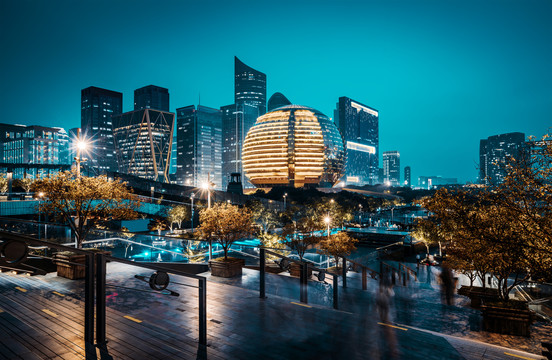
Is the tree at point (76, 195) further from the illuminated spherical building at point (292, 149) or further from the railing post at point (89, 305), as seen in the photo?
the illuminated spherical building at point (292, 149)

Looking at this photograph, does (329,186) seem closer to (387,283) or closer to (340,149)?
(340,149)

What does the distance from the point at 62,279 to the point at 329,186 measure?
12644 cm

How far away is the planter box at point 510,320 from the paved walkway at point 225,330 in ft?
14.3

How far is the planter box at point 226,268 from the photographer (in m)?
13.9

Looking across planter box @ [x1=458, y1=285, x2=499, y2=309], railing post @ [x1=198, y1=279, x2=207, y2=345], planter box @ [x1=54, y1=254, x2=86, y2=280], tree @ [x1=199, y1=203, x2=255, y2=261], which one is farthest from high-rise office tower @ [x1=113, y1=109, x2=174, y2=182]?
railing post @ [x1=198, y1=279, x2=207, y2=345]

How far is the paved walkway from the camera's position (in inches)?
236

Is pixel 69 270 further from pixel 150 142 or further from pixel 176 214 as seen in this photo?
pixel 150 142

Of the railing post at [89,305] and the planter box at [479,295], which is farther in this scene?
the planter box at [479,295]

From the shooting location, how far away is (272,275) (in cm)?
1573

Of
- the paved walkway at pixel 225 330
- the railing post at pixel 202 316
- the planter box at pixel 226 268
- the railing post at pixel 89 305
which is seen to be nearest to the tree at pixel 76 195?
the paved walkway at pixel 225 330

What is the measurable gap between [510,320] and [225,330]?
985 centimetres

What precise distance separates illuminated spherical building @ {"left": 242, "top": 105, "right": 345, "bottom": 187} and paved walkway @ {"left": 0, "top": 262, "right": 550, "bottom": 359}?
117m

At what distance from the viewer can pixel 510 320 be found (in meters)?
11.3

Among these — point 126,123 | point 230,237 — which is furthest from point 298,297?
point 126,123
